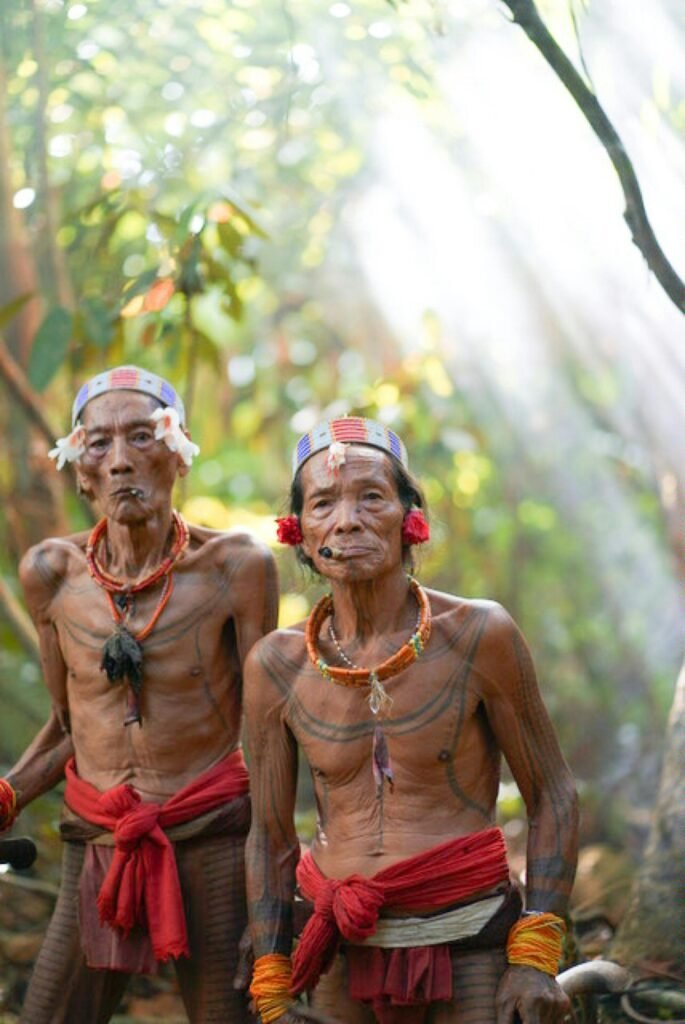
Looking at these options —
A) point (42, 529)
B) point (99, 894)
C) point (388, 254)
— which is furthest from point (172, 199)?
point (99, 894)

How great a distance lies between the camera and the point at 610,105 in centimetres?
472

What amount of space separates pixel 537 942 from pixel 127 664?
46.6 inches

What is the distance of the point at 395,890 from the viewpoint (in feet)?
10.2

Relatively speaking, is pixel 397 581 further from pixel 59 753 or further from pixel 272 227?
pixel 272 227

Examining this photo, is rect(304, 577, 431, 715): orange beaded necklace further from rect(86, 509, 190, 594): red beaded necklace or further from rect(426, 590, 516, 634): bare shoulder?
rect(86, 509, 190, 594): red beaded necklace

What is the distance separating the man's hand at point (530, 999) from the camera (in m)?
2.98

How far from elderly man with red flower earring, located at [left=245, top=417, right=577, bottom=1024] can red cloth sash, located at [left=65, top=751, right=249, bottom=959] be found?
0.34 m

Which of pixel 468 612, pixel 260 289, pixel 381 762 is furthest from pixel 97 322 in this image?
pixel 260 289

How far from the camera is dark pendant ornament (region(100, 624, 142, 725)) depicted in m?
3.68

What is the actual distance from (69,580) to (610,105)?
219cm

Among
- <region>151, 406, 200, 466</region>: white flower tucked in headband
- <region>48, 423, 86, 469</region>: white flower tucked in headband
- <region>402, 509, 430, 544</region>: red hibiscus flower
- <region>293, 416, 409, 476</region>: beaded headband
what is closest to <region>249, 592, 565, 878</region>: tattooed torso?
<region>402, 509, 430, 544</region>: red hibiscus flower

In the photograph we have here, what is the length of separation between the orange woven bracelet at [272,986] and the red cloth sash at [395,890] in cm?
3

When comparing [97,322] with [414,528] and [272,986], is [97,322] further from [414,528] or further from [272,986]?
[272,986]

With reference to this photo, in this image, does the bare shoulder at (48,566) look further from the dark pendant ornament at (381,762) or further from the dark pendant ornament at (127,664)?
the dark pendant ornament at (381,762)
